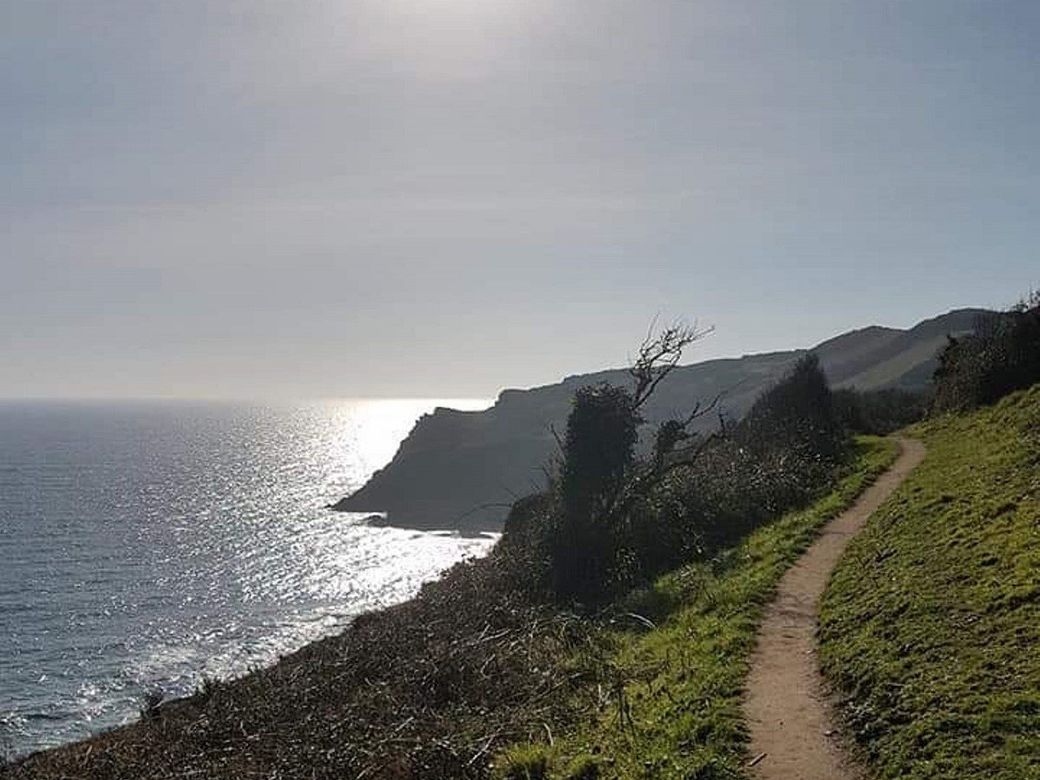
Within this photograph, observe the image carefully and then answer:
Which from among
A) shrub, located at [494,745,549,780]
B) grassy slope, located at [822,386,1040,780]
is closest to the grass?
shrub, located at [494,745,549,780]

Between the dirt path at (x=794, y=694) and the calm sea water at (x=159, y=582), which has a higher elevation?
the dirt path at (x=794, y=694)

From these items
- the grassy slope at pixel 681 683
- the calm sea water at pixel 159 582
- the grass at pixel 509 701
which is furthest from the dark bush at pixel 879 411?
the calm sea water at pixel 159 582

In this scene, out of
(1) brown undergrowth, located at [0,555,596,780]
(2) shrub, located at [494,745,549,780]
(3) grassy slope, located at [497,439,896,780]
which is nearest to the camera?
(3) grassy slope, located at [497,439,896,780]

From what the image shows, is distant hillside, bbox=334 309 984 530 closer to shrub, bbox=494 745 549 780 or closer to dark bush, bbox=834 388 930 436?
dark bush, bbox=834 388 930 436

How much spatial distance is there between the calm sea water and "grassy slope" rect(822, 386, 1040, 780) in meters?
32.4

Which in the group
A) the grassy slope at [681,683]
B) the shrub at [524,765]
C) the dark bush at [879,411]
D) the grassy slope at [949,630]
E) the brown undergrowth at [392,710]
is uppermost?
the dark bush at [879,411]

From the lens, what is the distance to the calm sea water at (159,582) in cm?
4225

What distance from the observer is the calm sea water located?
42.2 meters

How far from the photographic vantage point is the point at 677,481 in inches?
1110

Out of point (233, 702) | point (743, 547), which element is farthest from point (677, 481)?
point (233, 702)

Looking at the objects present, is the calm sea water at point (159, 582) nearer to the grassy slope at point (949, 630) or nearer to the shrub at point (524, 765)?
the shrub at point (524, 765)

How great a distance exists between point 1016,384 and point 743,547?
16575 mm

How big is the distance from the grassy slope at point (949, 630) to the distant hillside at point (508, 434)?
76887 millimetres

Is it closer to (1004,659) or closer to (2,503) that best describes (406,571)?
(2,503)
